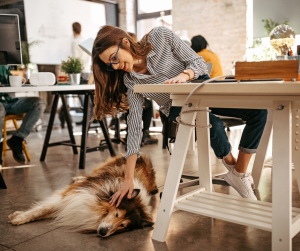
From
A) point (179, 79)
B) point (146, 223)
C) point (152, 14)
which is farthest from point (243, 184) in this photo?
point (152, 14)

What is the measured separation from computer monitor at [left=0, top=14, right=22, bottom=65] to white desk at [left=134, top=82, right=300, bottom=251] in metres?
1.91

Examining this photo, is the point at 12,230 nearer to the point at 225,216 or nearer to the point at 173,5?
the point at 225,216

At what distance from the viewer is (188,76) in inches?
52.8

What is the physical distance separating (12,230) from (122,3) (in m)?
6.75

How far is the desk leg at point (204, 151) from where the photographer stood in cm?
148

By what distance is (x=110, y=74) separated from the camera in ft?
5.07

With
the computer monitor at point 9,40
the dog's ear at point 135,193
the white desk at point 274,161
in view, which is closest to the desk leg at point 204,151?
the white desk at point 274,161

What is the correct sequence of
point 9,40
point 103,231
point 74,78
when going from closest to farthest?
point 103,231 → point 9,40 → point 74,78

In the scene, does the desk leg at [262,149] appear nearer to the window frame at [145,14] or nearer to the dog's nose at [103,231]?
the dog's nose at [103,231]

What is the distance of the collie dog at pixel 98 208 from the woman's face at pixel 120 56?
53cm

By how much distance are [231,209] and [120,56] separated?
0.78 metres

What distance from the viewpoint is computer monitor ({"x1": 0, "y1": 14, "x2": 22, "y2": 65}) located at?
2.62 meters

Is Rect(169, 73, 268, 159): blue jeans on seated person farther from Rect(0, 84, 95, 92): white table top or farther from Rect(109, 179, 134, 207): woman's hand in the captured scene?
Rect(0, 84, 95, 92): white table top

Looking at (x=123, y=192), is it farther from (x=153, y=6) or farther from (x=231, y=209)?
(x=153, y=6)
